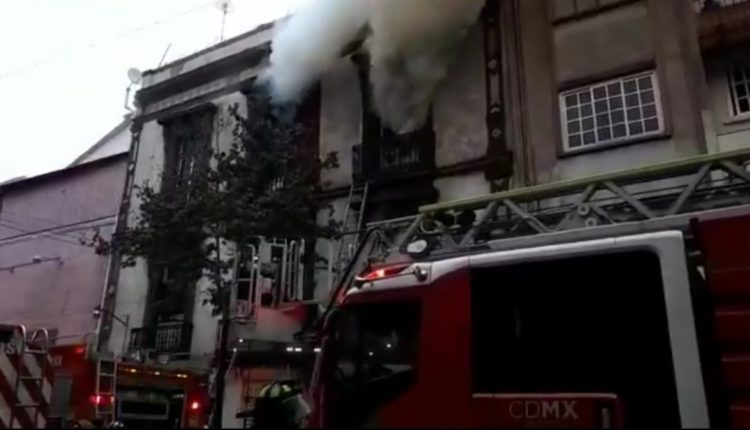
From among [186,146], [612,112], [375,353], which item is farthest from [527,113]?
[186,146]

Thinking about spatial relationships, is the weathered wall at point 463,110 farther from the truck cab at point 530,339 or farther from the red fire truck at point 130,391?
the truck cab at point 530,339

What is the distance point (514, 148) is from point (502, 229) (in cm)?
588

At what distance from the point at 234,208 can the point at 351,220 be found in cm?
239

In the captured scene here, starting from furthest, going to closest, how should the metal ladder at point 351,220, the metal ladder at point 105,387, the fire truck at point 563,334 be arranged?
the metal ladder at point 351,220 < the metal ladder at point 105,387 < the fire truck at point 563,334

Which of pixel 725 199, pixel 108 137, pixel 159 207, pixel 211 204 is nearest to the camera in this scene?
pixel 725 199

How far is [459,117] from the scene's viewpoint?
12953 millimetres

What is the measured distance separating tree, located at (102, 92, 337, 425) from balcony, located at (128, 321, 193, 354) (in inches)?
33.9

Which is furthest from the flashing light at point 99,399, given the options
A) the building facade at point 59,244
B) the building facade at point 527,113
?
the building facade at point 59,244

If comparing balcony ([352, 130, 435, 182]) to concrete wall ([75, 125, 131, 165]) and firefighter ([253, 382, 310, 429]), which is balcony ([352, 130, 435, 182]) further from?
concrete wall ([75, 125, 131, 165])

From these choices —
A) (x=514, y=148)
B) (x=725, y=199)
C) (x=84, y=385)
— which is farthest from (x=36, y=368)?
(x=514, y=148)

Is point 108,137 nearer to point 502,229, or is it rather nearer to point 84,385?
point 84,385

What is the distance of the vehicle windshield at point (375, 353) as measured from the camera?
4.64 m

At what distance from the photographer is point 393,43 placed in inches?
521

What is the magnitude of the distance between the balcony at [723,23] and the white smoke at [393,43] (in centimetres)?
417
